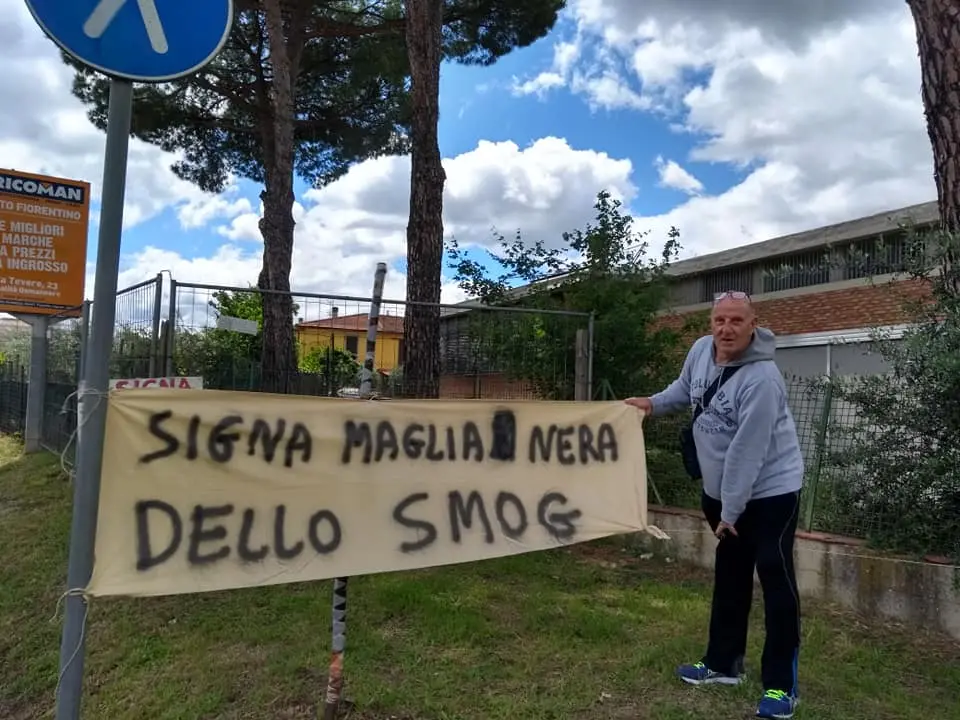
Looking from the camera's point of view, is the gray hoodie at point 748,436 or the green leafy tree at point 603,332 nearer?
the gray hoodie at point 748,436

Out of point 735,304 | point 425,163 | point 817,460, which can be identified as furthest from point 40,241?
point 735,304

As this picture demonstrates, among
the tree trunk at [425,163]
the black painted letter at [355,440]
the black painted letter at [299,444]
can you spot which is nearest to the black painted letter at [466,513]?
the black painted letter at [355,440]

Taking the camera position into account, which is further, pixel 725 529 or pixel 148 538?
pixel 725 529

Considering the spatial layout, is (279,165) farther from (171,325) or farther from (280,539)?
(280,539)

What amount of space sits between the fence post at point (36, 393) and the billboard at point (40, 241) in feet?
1.89

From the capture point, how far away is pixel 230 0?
98.0 inches

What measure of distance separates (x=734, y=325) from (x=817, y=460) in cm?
248

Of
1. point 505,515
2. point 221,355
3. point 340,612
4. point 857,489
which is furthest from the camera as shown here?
A: point 221,355

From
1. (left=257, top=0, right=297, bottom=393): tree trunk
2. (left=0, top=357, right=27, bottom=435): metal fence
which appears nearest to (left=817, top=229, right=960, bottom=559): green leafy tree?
(left=257, top=0, right=297, bottom=393): tree trunk

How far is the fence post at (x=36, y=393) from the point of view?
1101 cm

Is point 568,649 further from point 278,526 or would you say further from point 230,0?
point 230,0

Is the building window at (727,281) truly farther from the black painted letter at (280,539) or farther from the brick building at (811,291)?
the black painted letter at (280,539)

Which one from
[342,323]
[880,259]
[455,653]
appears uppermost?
[880,259]

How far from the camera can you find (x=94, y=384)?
2447 mm
